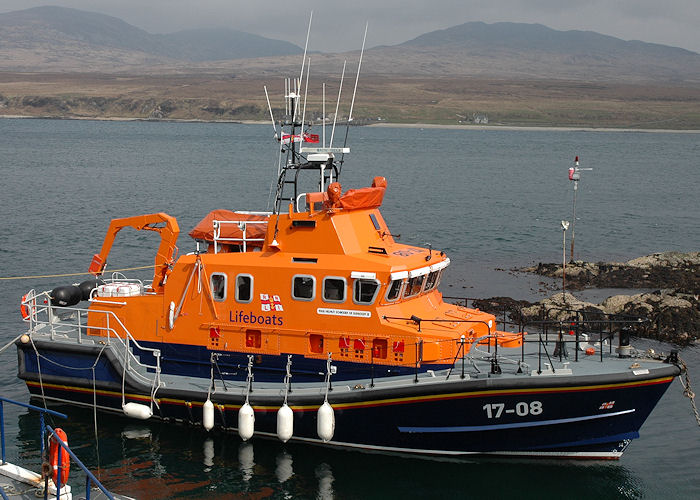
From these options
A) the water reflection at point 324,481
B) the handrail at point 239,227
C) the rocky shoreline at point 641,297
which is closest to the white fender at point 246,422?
the water reflection at point 324,481

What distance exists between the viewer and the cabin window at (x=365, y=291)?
13.3 meters

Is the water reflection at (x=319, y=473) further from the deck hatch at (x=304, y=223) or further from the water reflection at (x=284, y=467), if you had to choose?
the deck hatch at (x=304, y=223)

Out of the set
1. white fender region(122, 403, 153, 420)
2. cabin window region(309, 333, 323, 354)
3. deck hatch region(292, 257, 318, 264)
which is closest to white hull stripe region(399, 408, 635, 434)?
cabin window region(309, 333, 323, 354)

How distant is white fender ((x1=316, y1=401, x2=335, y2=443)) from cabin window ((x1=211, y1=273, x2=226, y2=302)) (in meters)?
2.65

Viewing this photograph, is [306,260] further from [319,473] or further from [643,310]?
[643,310]

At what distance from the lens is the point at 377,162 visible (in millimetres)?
71250

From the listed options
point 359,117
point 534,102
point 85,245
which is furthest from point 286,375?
point 534,102

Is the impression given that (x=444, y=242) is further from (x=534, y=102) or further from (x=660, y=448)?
(x=534, y=102)

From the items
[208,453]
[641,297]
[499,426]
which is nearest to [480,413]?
[499,426]

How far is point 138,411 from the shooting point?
1398 centimetres

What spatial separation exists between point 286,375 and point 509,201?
1492 inches

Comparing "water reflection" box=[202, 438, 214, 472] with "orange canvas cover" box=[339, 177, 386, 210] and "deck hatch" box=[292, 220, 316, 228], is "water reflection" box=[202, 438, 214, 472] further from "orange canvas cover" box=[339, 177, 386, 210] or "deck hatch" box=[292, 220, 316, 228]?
"orange canvas cover" box=[339, 177, 386, 210]

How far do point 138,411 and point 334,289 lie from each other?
12.9 ft

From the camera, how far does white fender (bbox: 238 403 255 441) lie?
526 inches
